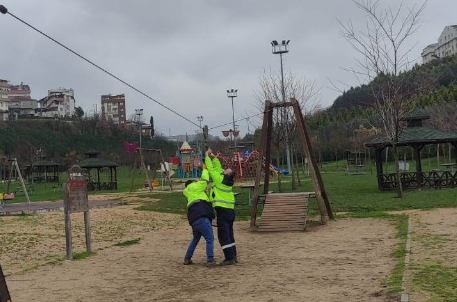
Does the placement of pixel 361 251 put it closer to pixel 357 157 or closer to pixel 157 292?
pixel 157 292

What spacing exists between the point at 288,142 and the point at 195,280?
22421mm

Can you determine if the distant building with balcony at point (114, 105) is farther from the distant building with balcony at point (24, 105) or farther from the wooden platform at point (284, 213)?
the wooden platform at point (284, 213)

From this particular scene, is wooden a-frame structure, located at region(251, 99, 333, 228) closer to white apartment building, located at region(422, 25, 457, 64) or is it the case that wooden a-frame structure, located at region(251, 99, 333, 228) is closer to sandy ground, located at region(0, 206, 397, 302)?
sandy ground, located at region(0, 206, 397, 302)

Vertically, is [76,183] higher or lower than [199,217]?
higher

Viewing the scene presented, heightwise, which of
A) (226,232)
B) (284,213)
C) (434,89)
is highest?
(434,89)

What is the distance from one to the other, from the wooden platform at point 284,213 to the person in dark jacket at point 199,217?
4.43m

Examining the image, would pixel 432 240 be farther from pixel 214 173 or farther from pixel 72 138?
pixel 72 138

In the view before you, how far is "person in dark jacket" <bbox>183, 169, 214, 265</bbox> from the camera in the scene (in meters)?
8.62

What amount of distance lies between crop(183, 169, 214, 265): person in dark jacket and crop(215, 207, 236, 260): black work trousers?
0.14 meters

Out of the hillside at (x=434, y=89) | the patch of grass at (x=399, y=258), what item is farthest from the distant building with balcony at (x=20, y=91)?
the patch of grass at (x=399, y=258)

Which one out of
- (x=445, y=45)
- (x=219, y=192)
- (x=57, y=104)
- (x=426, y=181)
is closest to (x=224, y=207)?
(x=219, y=192)

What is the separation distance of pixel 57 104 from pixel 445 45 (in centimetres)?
9571

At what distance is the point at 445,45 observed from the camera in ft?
406

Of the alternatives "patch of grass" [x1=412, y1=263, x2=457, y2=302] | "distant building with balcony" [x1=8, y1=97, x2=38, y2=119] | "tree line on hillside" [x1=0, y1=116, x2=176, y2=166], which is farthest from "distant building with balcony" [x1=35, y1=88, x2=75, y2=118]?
"patch of grass" [x1=412, y1=263, x2=457, y2=302]
